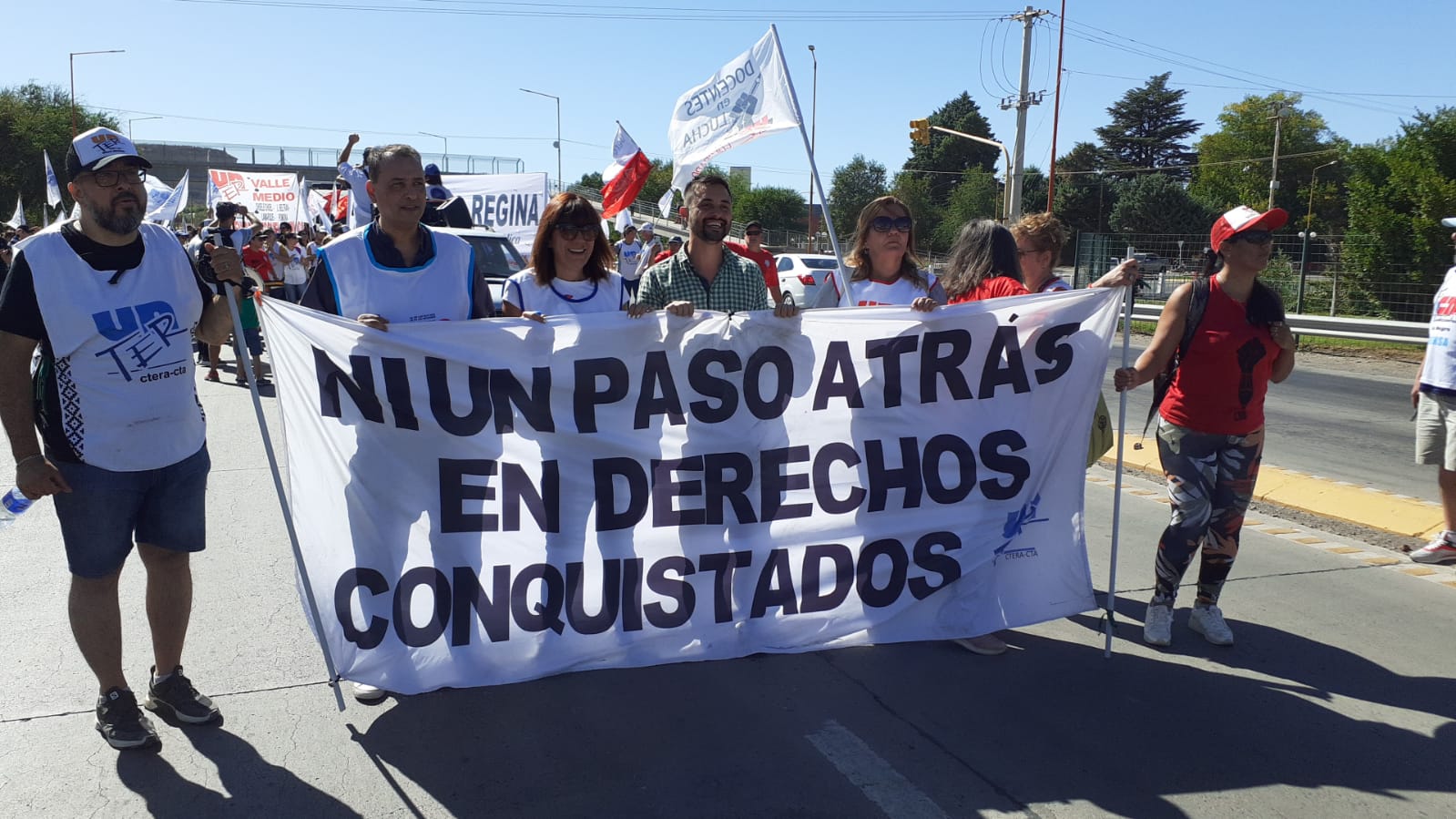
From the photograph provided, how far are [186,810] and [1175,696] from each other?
348 cm

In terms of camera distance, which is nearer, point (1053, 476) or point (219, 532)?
point (1053, 476)

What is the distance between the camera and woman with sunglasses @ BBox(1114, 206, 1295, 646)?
4.43m

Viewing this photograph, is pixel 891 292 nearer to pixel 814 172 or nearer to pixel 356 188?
pixel 814 172

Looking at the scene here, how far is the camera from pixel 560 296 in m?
4.48

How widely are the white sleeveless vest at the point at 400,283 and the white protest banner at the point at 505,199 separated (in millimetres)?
13721

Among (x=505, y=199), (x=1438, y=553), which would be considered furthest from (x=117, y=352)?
(x=505, y=199)

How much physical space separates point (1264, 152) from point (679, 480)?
281 ft

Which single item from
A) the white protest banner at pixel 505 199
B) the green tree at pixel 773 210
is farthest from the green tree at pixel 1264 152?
the white protest banner at pixel 505 199

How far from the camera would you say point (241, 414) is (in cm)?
1075

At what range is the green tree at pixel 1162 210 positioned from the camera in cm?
5912

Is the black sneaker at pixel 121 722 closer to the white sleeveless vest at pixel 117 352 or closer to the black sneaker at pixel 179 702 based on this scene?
the black sneaker at pixel 179 702

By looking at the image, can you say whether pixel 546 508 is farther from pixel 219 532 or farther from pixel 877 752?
pixel 219 532

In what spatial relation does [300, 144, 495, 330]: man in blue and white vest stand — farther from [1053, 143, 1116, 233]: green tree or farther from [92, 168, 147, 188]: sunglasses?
[1053, 143, 1116, 233]: green tree

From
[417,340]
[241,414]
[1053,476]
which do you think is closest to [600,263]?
[417,340]
